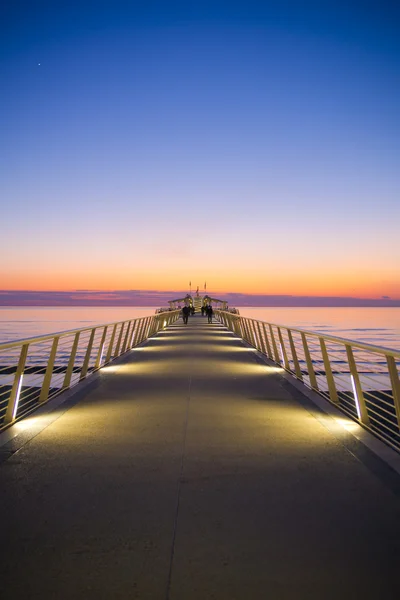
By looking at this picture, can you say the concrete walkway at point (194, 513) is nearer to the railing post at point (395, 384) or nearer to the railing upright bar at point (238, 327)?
the railing post at point (395, 384)

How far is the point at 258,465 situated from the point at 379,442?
1.58 metres

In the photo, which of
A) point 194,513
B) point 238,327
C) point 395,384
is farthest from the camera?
point 238,327

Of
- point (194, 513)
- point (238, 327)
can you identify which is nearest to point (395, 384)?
point (194, 513)

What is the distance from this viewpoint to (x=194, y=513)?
3756 mm

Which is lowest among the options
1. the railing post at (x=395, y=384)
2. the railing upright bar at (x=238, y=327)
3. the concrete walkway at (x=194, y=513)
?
the railing upright bar at (x=238, y=327)

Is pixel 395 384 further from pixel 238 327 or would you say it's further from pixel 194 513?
pixel 238 327

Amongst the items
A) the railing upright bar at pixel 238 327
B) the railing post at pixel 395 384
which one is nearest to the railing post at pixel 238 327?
the railing upright bar at pixel 238 327

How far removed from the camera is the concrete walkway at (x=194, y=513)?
2.81m

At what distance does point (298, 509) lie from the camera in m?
3.84

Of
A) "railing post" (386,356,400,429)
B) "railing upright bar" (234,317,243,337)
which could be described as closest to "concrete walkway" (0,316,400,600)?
"railing post" (386,356,400,429)

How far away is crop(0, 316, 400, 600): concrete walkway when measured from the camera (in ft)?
9.22

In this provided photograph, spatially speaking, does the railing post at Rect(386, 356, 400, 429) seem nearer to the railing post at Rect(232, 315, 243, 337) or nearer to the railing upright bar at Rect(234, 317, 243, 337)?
the railing upright bar at Rect(234, 317, 243, 337)

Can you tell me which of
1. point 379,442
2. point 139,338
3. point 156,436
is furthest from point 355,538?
point 139,338

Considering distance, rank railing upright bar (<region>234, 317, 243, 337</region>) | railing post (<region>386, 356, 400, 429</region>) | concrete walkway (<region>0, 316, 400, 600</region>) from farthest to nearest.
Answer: railing upright bar (<region>234, 317, 243, 337</region>), railing post (<region>386, 356, 400, 429</region>), concrete walkway (<region>0, 316, 400, 600</region>)
